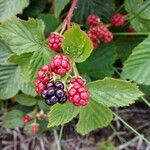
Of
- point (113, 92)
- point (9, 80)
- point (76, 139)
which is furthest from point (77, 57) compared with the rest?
point (76, 139)

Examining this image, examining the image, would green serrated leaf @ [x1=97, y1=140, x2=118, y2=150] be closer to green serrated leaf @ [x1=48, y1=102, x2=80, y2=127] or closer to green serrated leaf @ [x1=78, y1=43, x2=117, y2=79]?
green serrated leaf @ [x1=78, y1=43, x2=117, y2=79]

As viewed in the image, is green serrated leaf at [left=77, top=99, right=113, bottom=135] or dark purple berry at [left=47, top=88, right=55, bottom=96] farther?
green serrated leaf at [left=77, top=99, right=113, bottom=135]

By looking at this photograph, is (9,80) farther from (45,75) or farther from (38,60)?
(45,75)

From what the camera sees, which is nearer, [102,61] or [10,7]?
[10,7]

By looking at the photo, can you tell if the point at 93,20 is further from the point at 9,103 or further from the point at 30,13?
the point at 9,103

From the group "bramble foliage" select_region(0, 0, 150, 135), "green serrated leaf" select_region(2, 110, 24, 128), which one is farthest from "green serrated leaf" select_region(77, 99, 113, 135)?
"green serrated leaf" select_region(2, 110, 24, 128)
